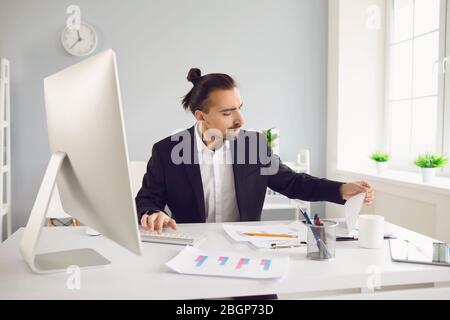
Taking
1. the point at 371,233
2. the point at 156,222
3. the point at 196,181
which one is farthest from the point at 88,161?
the point at 196,181

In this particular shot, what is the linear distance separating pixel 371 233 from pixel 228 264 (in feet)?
1.43

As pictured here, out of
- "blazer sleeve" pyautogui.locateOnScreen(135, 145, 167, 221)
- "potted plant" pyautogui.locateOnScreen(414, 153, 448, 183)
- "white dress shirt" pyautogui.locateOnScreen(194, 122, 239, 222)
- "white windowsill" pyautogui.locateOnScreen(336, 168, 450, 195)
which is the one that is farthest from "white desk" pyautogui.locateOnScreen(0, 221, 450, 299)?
"potted plant" pyautogui.locateOnScreen(414, 153, 448, 183)

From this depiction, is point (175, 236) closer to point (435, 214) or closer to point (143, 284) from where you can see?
point (143, 284)

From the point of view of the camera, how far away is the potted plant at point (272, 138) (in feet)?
10.7

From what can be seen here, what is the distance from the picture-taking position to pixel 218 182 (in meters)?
1.85

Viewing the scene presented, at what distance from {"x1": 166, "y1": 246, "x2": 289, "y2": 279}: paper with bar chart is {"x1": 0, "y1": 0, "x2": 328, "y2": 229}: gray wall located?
230 cm

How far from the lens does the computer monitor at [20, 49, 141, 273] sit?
81 centimetres

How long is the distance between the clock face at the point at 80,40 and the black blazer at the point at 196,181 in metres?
1.62

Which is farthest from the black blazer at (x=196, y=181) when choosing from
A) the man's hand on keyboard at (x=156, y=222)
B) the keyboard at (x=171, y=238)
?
the keyboard at (x=171, y=238)

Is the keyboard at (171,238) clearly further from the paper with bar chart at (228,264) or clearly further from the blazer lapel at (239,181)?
the blazer lapel at (239,181)

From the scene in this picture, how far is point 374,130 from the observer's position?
Answer: 342 cm

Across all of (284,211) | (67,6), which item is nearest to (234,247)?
(284,211)

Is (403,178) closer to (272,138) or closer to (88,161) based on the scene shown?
(272,138)
